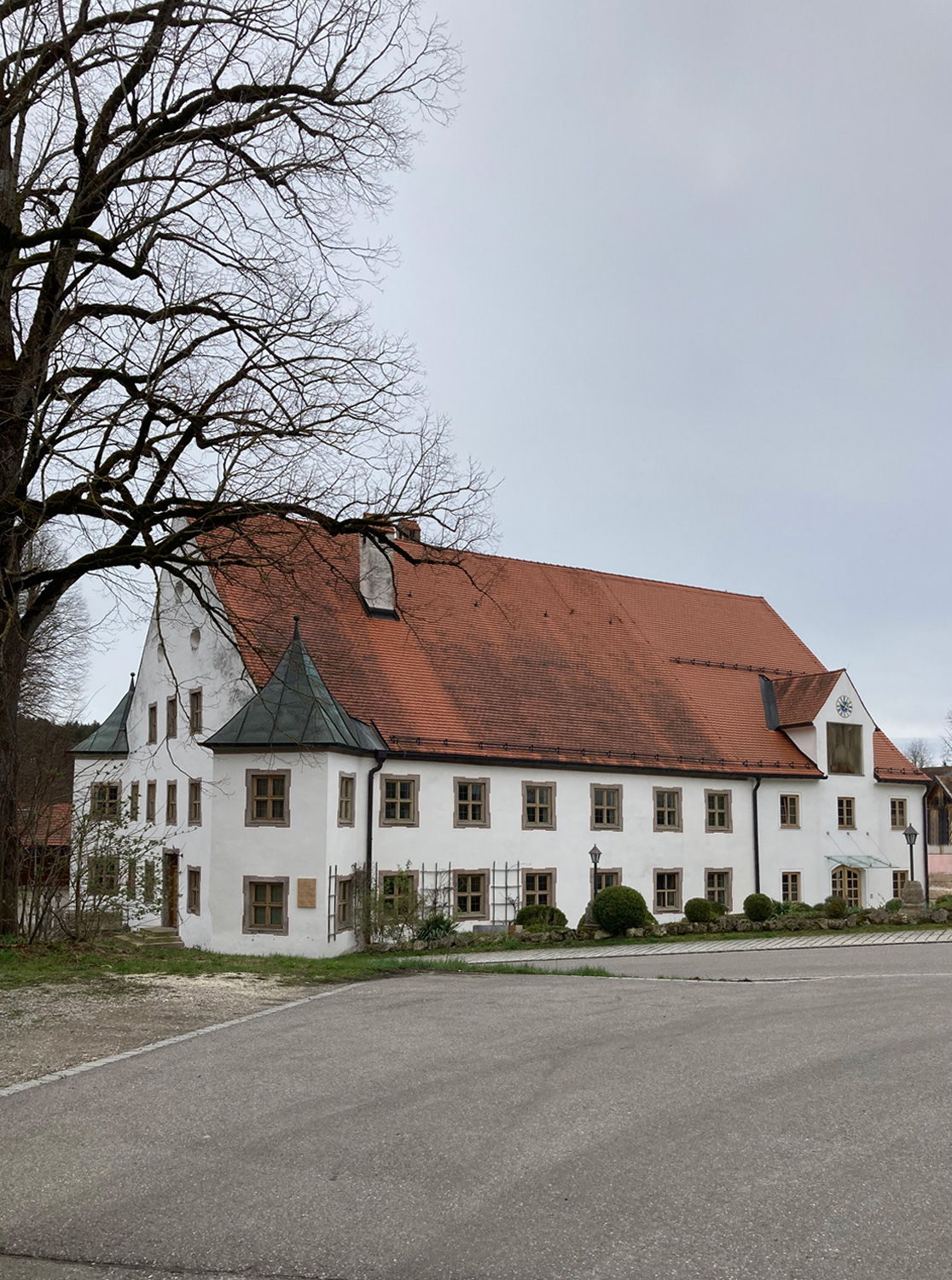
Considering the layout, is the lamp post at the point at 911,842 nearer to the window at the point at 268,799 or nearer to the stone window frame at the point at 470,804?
the stone window frame at the point at 470,804

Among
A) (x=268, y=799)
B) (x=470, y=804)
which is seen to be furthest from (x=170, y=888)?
(x=470, y=804)

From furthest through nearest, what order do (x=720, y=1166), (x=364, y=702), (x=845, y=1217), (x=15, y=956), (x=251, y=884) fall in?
(x=364, y=702)
(x=251, y=884)
(x=15, y=956)
(x=720, y=1166)
(x=845, y=1217)

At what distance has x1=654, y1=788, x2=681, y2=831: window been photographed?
107 ft

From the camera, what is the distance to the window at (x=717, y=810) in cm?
3366

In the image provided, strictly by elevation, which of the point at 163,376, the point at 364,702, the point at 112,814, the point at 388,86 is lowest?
→ the point at 112,814

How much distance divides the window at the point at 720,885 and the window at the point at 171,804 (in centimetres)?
1437

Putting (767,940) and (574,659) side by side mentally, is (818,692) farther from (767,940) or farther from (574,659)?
(767,940)

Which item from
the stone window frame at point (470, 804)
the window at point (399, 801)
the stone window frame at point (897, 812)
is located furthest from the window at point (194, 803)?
the stone window frame at point (897, 812)

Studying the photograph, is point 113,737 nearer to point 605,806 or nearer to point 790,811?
point 605,806

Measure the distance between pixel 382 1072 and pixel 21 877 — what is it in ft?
36.7

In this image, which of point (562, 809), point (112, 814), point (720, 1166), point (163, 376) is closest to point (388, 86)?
point (163, 376)

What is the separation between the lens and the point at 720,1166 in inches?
274

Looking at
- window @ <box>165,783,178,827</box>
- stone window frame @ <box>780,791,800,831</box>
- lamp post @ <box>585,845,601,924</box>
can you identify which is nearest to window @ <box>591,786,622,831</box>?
lamp post @ <box>585,845,601,924</box>

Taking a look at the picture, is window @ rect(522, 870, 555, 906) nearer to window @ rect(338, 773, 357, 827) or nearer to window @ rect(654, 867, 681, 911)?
window @ rect(654, 867, 681, 911)
